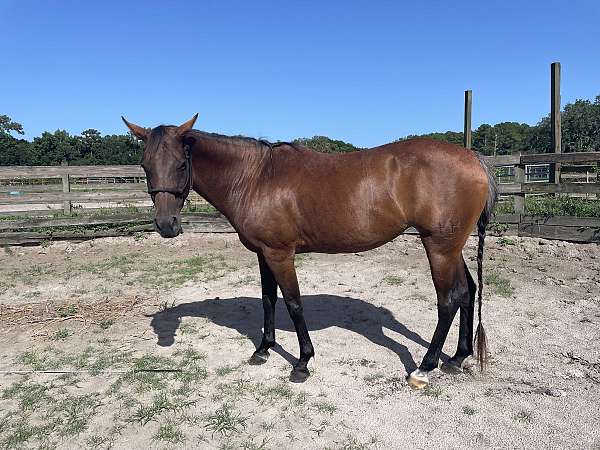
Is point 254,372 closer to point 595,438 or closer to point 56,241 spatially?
point 595,438

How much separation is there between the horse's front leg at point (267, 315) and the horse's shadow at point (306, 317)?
0.64 feet

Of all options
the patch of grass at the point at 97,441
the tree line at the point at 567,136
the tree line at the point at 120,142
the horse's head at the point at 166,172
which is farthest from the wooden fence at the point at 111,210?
the tree line at the point at 120,142

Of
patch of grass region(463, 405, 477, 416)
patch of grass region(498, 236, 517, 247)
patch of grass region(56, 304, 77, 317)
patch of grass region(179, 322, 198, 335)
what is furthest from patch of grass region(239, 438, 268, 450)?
patch of grass region(498, 236, 517, 247)

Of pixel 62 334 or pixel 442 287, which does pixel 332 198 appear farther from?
pixel 62 334

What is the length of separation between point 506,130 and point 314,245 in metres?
95.2

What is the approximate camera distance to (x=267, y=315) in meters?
4.04

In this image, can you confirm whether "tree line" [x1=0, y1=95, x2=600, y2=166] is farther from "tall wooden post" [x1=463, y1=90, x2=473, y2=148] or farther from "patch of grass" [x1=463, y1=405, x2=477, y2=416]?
"patch of grass" [x1=463, y1=405, x2=477, y2=416]

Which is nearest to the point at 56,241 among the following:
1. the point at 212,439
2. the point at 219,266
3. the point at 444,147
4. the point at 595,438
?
the point at 219,266

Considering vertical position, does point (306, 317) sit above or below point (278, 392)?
above

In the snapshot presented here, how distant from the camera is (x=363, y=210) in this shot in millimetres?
3373

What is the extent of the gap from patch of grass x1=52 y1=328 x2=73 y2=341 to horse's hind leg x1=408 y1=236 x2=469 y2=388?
12.0ft

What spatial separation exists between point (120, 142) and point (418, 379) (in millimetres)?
69001

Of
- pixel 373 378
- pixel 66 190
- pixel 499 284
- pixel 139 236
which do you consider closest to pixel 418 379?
pixel 373 378

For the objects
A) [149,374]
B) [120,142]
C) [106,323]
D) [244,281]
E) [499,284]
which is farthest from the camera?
[120,142]
